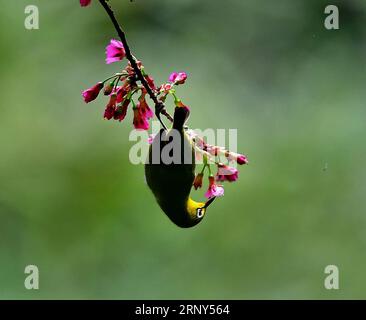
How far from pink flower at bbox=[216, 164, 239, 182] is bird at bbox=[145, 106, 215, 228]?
29cm

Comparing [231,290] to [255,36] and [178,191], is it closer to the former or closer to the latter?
[255,36]

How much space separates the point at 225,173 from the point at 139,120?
430 millimetres

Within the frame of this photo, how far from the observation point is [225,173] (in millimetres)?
3195

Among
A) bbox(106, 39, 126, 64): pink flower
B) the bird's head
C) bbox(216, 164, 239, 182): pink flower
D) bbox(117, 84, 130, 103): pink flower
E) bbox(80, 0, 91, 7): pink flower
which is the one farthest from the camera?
bbox(106, 39, 126, 64): pink flower

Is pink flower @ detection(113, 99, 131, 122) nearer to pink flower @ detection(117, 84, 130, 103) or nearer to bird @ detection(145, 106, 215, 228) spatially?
pink flower @ detection(117, 84, 130, 103)

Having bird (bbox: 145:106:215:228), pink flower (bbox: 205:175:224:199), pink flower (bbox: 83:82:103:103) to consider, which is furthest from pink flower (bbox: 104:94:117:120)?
pink flower (bbox: 205:175:224:199)

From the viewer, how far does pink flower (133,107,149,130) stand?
3264mm

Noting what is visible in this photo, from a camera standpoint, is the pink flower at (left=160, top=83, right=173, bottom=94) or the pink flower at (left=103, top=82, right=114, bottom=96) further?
the pink flower at (left=103, top=82, right=114, bottom=96)

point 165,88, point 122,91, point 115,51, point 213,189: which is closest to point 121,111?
point 122,91

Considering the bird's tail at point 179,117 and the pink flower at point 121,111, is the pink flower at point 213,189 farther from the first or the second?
the pink flower at point 121,111

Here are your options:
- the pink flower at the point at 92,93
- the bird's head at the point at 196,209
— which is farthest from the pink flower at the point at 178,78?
the bird's head at the point at 196,209

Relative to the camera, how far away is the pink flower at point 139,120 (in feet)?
10.7

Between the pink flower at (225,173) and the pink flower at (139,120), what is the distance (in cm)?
38

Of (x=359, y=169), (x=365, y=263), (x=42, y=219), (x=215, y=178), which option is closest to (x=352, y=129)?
(x=359, y=169)
